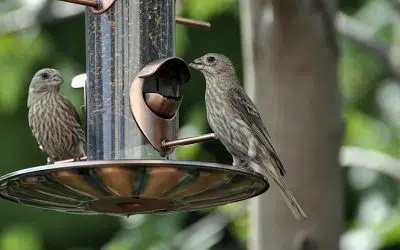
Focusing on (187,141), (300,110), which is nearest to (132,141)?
(187,141)

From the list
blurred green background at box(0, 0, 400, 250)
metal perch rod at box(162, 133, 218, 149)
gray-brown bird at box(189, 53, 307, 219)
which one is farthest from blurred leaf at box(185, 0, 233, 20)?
metal perch rod at box(162, 133, 218, 149)

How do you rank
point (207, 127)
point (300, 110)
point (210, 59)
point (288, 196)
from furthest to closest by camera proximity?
point (207, 127) < point (210, 59) < point (300, 110) < point (288, 196)

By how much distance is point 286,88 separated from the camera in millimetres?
10469

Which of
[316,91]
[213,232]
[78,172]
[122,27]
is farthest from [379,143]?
[78,172]

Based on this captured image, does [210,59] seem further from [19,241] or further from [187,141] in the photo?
[19,241]

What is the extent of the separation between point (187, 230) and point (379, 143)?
1719 mm

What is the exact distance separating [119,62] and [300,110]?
134 cm

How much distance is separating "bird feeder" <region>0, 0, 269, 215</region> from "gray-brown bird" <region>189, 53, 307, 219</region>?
669mm

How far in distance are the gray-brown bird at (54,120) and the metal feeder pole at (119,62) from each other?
55cm

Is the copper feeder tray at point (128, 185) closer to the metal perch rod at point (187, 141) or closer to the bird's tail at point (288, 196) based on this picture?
the metal perch rod at point (187, 141)

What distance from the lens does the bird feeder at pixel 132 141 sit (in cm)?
854

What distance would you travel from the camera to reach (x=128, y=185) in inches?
338

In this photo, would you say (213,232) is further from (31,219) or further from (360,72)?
(31,219)

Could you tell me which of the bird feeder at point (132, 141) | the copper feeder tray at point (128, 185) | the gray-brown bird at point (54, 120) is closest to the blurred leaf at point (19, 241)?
the gray-brown bird at point (54, 120)
